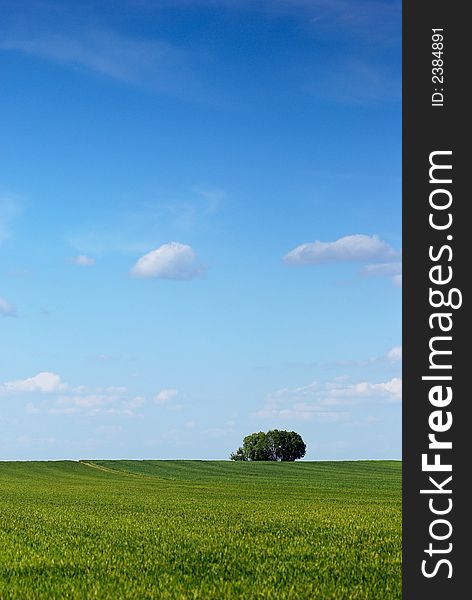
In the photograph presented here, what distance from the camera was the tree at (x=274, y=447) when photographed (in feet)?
475

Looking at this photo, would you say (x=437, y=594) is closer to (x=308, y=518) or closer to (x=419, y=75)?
(x=419, y=75)

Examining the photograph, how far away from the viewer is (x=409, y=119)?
10820 mm

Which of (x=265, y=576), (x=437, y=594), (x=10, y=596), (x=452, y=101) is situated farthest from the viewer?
(x=265, y=576)

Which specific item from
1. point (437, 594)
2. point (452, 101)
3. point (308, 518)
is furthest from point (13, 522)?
point (452, 101)

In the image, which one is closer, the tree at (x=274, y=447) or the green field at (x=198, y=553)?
the green field at (x=198, y=553)

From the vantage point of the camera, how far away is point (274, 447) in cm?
14625

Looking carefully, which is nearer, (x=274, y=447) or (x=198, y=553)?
(x=198, y=553)

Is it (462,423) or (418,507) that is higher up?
(462,423)

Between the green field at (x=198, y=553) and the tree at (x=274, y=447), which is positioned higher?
the tree at (x=274, y=447)

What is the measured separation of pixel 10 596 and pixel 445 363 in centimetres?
855

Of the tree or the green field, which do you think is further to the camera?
the tree

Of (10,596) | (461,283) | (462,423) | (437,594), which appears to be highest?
(461,283)

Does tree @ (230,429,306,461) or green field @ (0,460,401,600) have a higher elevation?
tree @ (230,429,306,461)

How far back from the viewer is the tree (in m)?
145
